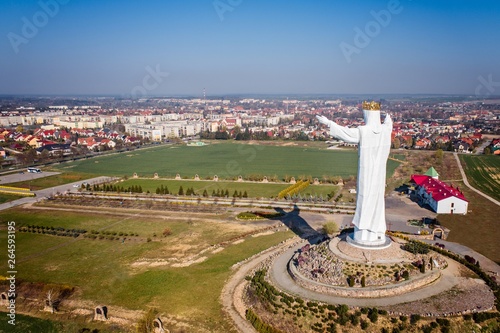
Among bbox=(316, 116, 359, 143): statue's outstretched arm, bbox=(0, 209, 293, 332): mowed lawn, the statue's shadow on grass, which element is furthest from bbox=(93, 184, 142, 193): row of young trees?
bbox=(316, 116, 359, 143): statue's outstretched arm

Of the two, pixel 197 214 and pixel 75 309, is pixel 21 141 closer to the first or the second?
pixel 197 214

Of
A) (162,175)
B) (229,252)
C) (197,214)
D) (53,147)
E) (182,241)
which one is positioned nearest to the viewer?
(229,252)

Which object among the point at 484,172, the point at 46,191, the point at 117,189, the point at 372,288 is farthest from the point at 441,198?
the point at 46,191

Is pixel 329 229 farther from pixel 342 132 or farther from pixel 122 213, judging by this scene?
pixel 122 213

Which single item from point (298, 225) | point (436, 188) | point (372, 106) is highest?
point (372, 106)

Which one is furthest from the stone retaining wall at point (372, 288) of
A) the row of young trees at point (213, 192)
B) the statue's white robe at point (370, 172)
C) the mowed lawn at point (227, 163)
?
the mowed lawn at point (227, 163)

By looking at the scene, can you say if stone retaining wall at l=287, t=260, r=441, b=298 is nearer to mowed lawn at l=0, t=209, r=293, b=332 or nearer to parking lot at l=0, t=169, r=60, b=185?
mowed lawn at l=0, t=209, r=293, b=332

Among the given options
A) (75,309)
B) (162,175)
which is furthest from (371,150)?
(162,175)
